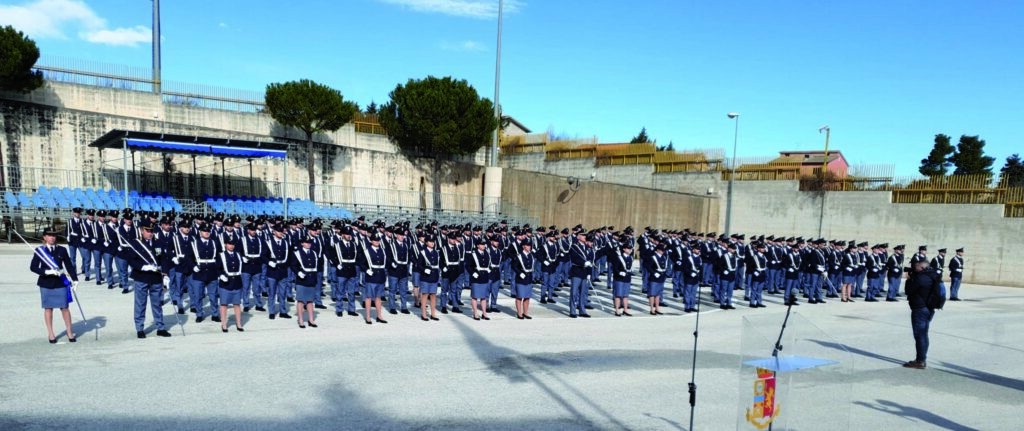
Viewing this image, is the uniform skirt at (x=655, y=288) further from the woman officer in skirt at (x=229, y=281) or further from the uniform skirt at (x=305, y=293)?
the woman officer in skirt at (x=229, y=281)

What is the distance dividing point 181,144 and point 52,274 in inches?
617

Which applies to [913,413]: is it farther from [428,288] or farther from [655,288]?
[428,288]

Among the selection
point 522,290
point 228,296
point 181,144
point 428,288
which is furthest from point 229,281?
point 181,144

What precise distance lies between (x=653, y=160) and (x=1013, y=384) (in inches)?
1001

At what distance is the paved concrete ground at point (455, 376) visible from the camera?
19.1 ft

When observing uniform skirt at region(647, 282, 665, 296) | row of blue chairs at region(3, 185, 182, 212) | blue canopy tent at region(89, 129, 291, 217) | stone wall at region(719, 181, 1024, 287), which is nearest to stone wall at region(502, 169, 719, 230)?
stone wall at region(719, 181, 1024, 287)

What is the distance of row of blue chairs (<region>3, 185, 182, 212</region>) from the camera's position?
2006cm

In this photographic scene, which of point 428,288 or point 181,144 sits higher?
point 181,144

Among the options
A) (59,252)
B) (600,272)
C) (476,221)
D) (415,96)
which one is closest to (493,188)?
(476,221)

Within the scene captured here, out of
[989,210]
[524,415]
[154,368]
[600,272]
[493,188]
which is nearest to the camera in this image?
[524,415]

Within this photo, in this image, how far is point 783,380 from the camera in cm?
418

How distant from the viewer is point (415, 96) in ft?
106

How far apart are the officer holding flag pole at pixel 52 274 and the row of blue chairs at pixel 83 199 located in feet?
48.8

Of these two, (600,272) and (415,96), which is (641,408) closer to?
(600,272)
